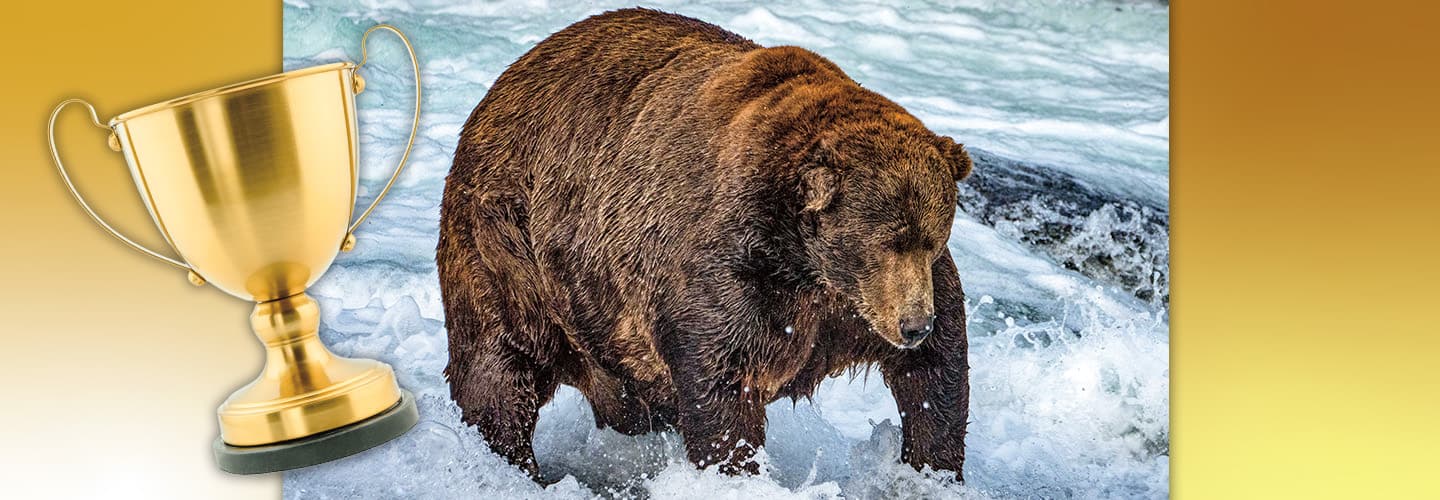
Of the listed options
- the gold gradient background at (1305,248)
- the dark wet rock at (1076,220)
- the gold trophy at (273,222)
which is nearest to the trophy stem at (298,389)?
the gold trophy at (273,222)

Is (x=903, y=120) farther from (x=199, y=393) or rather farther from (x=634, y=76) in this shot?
(x=199, y=393)

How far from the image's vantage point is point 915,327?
62.3 inches

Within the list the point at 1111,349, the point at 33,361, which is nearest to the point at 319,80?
the point at 33,361

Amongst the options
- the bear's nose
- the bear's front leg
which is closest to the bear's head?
the bear's nose

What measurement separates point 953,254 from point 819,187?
37 centimetres

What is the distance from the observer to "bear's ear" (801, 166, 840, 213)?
1608mm

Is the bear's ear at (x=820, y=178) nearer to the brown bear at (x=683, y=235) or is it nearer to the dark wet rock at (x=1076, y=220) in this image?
the brown bear at (x=683, y=235)

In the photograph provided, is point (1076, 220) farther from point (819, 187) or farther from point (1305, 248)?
point (819, 187)

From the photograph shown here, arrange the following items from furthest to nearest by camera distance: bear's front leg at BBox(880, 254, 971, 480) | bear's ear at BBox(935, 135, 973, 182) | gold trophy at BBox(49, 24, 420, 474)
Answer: bear's front leg at BBox(880, 254, 971, 480)
bear's ear at BBox(935, 135, 973, 182)
gold trophy at BBox(49, 24, 420, 474)

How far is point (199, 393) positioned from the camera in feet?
5.62

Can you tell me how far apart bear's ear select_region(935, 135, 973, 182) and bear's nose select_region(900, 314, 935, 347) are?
0.91ft

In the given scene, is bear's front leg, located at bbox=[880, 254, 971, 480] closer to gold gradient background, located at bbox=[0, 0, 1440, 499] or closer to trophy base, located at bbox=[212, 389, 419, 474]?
gold gradient background, located at bbox=[0, 0, 1440, 499]

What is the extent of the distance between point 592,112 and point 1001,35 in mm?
748

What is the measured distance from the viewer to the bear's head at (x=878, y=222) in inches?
63.3
